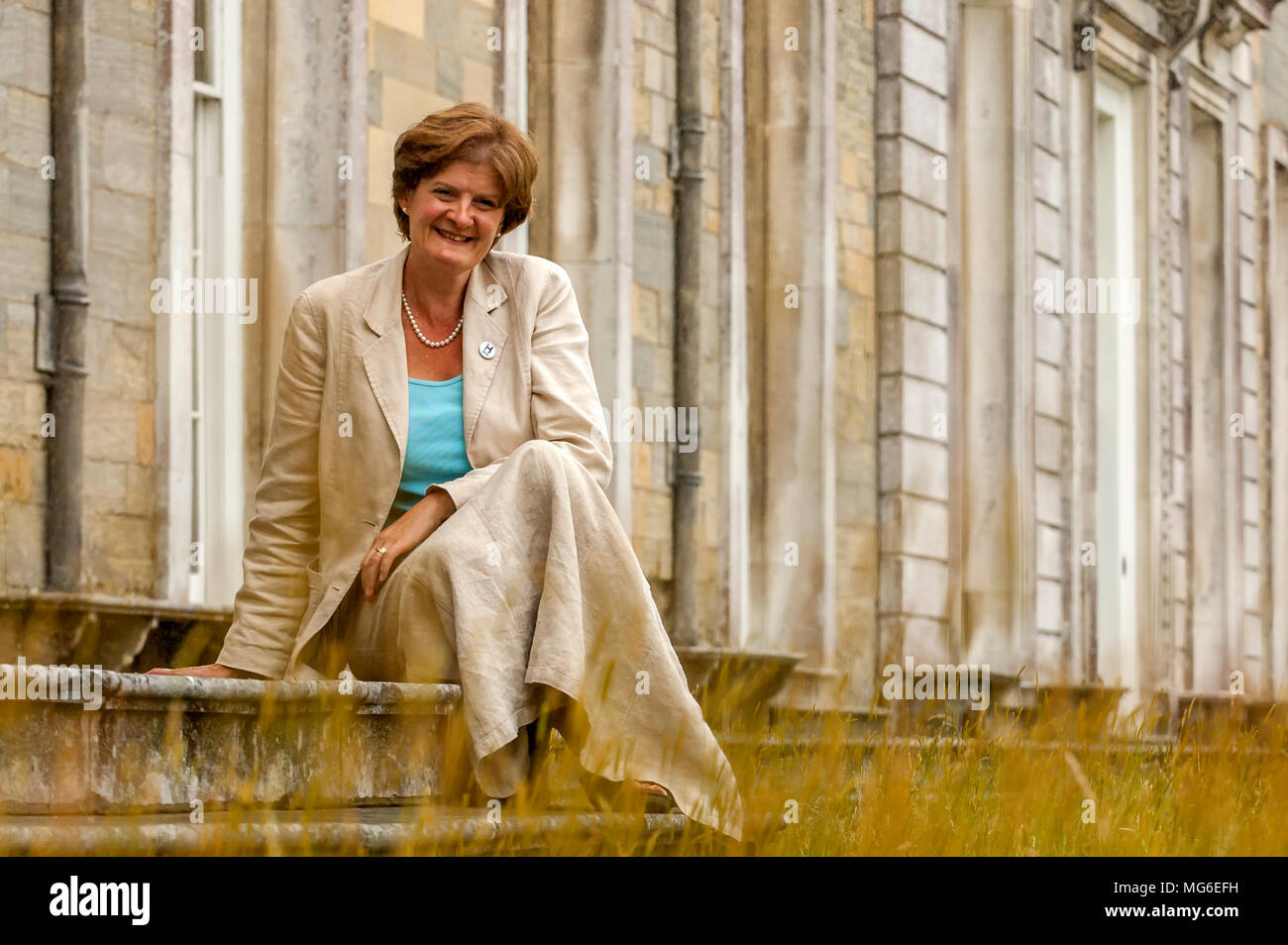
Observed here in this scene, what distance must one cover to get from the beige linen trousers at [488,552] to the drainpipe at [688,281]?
15.6 feet

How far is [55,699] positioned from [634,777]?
3.67 feet

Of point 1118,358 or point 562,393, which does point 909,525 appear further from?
point 562,393

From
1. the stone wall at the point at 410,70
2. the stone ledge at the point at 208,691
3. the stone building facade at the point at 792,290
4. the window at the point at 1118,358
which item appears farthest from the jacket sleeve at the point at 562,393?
the window at the point at 1118,358

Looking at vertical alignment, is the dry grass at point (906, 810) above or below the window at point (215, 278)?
below

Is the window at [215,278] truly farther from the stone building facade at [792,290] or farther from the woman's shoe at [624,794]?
the woman's shoe at [624,794]

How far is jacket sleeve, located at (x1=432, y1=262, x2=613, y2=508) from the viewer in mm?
3807

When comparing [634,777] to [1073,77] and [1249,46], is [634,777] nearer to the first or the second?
[1073,77]

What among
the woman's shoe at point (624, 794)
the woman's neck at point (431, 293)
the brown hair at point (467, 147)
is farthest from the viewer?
the woman's neck at point (431, 293)

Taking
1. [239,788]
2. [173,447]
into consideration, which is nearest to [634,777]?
[239,788]

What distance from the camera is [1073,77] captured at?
488 inches

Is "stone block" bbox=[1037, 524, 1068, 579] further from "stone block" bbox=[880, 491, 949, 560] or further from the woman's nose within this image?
the woman's nose

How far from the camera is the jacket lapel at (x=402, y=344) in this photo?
387 centimetres

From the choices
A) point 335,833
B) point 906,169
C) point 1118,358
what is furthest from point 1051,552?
point 335,833
